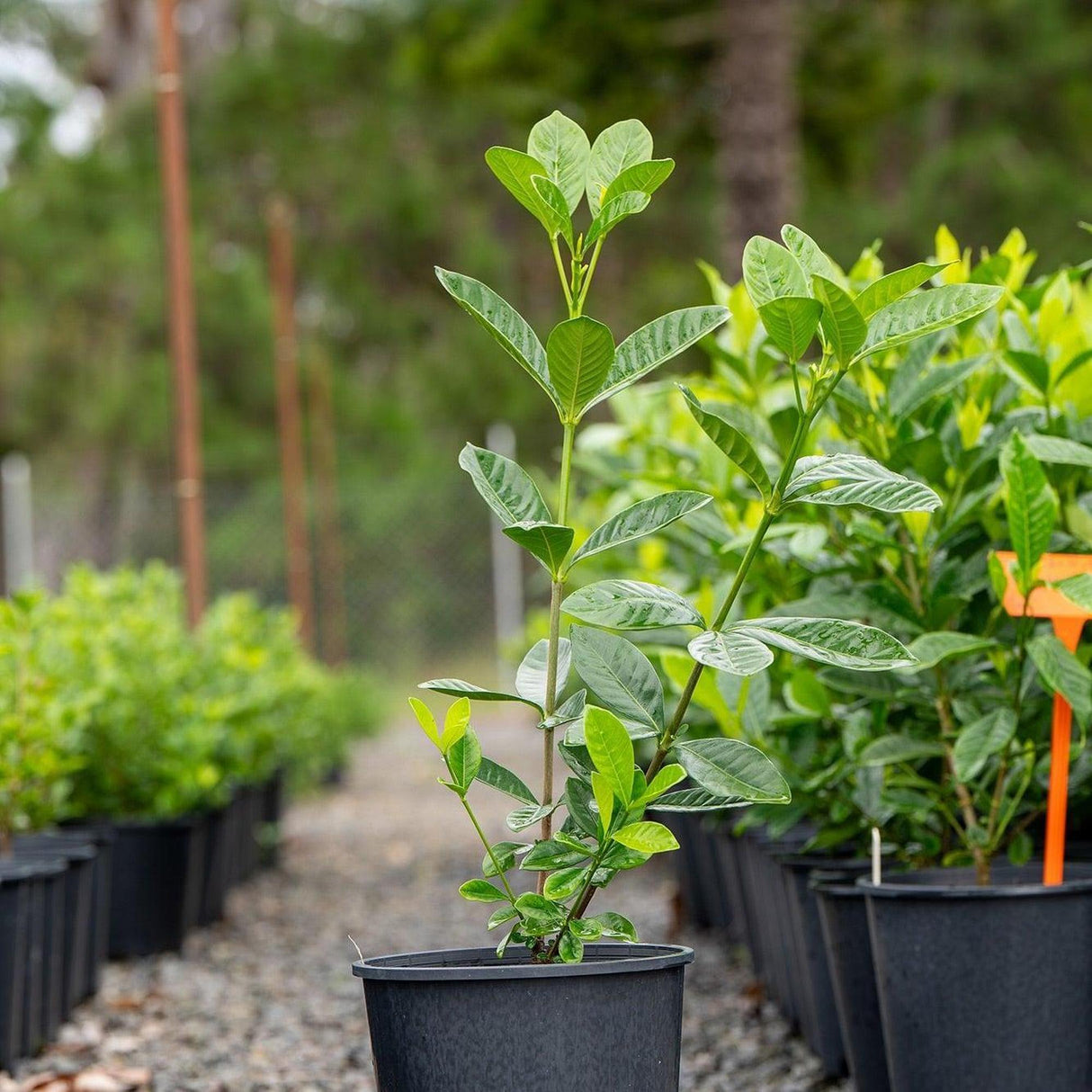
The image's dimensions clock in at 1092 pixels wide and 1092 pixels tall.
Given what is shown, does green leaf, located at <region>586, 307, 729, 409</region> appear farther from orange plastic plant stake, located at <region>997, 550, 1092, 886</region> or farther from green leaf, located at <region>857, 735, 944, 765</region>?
green leaf, located at <region>857, 735, 944, 765</region>

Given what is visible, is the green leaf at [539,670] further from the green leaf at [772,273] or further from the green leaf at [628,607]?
the green leaf at [772,273]

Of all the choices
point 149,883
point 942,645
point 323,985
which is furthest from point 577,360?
point 149,883

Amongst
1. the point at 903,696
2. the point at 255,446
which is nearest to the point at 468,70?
the point at 255,446

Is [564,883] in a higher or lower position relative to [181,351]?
lower

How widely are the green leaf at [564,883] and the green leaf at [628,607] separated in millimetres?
225

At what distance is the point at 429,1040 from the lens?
1.25m

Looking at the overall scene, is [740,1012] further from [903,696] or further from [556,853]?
[556,853]

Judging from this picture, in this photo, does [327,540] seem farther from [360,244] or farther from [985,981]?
[985,981]

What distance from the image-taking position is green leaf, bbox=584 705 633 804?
1212mm

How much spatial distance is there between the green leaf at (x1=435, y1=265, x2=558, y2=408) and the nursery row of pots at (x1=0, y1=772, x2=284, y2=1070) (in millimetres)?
1342

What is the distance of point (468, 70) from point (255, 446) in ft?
12.7

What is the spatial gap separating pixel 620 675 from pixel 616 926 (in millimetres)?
235

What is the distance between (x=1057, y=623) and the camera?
1644 mm

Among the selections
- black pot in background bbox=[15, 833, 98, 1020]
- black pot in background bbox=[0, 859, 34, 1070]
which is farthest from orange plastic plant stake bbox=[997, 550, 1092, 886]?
black pot in background bbox=[15, 833, 98, 1020]
